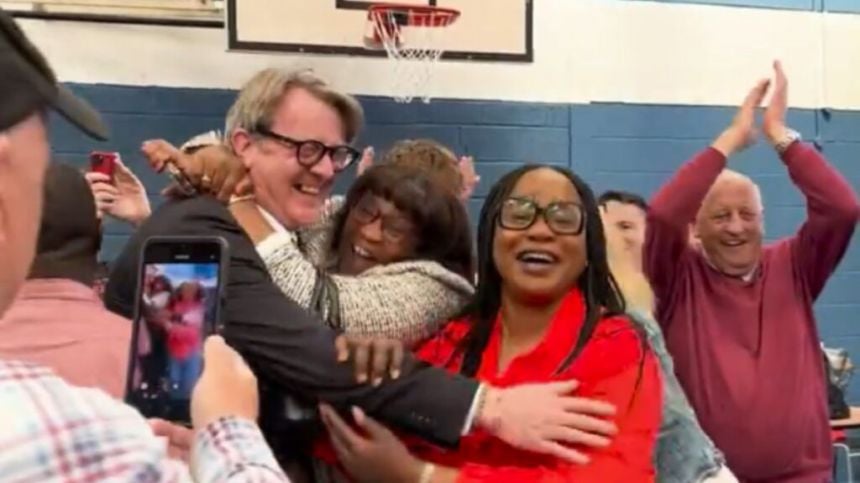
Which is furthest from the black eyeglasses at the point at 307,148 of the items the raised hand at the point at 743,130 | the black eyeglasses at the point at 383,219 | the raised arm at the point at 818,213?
the raised arm at the point at 818,213

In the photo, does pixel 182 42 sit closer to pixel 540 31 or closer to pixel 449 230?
pixel 540 31

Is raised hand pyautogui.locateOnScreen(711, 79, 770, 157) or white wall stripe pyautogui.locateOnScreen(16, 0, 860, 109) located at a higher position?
white wall stripe pyautogui.locateOnScreen(16, 0, 860, 109)

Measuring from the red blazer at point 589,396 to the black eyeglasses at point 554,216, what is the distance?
0.14 meters

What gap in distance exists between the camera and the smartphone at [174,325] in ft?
4.45

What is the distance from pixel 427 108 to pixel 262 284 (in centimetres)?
329

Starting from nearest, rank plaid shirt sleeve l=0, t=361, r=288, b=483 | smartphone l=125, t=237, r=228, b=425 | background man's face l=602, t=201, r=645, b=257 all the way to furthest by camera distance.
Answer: plaid shirt sleeve l=0, t=361, r=288, b=483, smartphone l=125, t=237, r=228, b=425, background man's face l=602, t=201, r=645, b=257

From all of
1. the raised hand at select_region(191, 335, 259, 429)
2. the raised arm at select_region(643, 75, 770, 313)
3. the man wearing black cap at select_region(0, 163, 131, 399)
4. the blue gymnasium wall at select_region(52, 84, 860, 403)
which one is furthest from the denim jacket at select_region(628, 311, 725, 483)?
the blue gymnasium wall at select_region(52, 84, 860, 403)

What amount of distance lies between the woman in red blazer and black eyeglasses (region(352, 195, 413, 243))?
15 centimetres

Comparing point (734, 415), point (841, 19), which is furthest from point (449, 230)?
point (841, 19)

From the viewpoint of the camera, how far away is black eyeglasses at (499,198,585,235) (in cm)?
206

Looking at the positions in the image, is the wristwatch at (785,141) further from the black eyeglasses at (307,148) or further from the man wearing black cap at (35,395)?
the man wearing black cap at (35,395)

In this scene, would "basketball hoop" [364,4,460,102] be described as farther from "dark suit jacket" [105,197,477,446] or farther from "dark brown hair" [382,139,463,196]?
"dark suit jacket" [105,197,477,446]

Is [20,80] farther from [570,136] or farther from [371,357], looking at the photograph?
[570,136]

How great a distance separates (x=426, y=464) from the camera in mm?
1891
